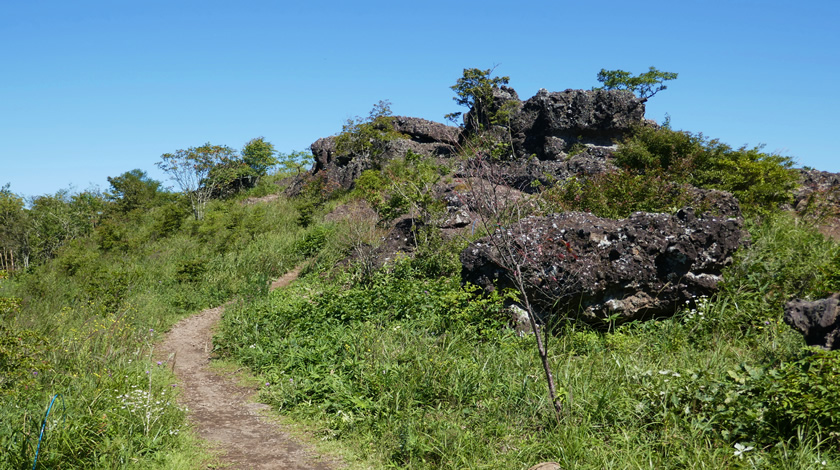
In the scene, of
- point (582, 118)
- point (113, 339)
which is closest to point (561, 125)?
point (582, 118)

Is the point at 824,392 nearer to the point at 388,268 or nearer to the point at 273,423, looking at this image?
the point at 273,423

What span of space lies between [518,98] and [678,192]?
17.9 metres

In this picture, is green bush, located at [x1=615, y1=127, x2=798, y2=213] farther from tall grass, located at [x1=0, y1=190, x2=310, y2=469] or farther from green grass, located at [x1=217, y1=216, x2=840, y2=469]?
tall grass, located at [x1=0, y1=190, x2=310, y2=469]

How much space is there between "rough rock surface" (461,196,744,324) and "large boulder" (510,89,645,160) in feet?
43.0

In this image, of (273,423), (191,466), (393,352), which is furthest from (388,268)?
(191,466)

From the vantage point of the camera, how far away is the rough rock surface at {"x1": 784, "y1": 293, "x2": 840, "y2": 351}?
15.2 ft

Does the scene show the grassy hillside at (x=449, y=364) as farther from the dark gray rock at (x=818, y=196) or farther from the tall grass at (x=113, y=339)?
the dark gray rock at (x=818, y=196)

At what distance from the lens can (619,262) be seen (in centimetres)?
700

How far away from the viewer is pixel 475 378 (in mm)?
5340

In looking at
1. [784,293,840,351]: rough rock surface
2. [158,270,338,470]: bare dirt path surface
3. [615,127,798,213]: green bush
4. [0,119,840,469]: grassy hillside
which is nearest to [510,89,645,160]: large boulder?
[615,127,798,213]: green bush

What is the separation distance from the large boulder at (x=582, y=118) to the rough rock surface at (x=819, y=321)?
15708 millimetres

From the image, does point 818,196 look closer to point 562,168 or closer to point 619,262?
point 562,168

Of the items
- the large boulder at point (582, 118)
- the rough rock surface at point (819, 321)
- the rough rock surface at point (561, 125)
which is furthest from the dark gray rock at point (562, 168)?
the rough rock surface at point (819, 321)

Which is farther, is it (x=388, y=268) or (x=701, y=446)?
(x=388, y=268)
